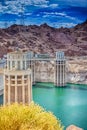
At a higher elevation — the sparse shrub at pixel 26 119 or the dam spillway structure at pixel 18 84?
the sparse shrub at pixel 26 119

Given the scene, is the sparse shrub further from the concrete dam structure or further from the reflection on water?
the concrete dam structure

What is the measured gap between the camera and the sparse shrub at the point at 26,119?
227 cm

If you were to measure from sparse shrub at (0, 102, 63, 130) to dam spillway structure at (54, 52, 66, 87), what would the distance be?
14221 mm

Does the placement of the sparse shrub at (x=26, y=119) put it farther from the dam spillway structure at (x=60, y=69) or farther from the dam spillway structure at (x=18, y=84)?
the dam spillway structure at (x=60, y=69)

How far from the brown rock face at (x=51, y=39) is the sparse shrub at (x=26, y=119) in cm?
1568

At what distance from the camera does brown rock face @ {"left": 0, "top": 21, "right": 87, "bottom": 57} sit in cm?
1825

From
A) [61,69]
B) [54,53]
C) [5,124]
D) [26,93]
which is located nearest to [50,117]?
[5,124]

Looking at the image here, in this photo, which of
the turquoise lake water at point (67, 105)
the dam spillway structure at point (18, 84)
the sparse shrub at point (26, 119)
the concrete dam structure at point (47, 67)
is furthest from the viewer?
the concrete dam structure at point (47, 67)

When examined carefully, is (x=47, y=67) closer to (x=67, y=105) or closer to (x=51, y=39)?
(x=51, y=39)

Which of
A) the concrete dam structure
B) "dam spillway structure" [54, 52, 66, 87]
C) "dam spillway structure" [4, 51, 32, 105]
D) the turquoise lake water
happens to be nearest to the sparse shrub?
"dam spillway structure" [4, 51, 32, 105]

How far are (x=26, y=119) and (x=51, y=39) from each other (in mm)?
16386

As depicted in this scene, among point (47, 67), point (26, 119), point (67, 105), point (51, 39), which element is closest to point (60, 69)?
point (47, 67)

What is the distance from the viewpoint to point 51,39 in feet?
61.2

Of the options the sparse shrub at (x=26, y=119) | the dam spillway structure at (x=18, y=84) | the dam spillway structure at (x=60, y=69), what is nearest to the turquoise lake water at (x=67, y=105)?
the dam spillway structure at (x=18, y=84)
